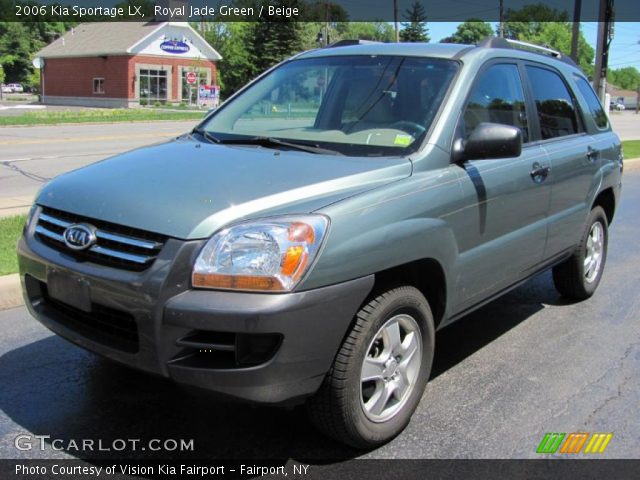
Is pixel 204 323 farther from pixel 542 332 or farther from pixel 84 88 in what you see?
pixel 84 88

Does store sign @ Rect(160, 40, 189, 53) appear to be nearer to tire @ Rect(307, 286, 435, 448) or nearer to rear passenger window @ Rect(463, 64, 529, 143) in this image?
rear passenger window @ Rect(463, 64, 529, 143)

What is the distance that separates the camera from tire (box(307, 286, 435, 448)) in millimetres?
2857

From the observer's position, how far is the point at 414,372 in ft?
10.9

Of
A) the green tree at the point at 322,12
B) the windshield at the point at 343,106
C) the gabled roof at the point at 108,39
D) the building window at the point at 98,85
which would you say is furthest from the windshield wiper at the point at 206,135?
the green tree at the point at 322,12

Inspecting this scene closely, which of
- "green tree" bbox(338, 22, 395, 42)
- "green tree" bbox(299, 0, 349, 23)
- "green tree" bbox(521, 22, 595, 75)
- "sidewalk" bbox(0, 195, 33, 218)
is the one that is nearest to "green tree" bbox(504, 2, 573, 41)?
"green tree" bbox(521, 22, 595, 75)

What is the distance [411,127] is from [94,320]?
193 centimetres

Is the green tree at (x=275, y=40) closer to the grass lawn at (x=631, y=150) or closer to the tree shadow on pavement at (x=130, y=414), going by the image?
the grass lawn at (x=631, y=150)

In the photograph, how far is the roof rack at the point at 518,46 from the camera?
4.24 meters

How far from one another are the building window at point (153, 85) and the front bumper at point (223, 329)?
47428 mm

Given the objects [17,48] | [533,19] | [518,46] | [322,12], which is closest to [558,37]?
[533,19]

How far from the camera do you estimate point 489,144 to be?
3.44 m

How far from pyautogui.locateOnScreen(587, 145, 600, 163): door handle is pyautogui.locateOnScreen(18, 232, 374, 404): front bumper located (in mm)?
3063

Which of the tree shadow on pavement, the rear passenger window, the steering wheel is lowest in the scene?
the tree shadow on pavement

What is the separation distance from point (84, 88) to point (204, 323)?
5321 centimetres
